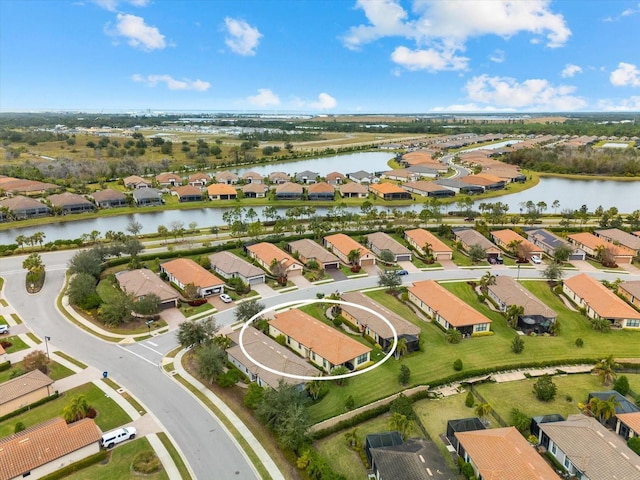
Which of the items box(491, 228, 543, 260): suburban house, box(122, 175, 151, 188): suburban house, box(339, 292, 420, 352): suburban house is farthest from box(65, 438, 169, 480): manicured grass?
box(122, 175, 151, 188): suburban house

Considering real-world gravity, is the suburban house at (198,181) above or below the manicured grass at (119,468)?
above

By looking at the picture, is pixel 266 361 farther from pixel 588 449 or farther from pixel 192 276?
pixel 588 449

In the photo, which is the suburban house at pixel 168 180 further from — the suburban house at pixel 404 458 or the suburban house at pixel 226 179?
the suburban house at pixel 404 458

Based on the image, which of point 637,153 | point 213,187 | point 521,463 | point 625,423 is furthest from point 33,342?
point 637,153

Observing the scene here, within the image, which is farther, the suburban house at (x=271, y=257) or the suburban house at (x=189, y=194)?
the suburban house at (x=189, y=194)

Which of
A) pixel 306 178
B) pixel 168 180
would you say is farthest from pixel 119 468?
pixel 168 180

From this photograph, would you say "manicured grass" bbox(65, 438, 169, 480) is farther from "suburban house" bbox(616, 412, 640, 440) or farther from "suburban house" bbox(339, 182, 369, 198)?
"suburban house" bbox(339, 182, 369, 198)

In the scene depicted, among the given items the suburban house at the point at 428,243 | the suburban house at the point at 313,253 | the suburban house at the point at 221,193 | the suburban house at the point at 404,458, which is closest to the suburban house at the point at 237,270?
the suburban house at the point at 313,253

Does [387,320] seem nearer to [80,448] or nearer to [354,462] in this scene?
[354,462]
